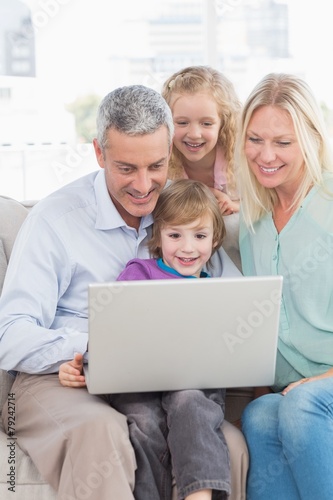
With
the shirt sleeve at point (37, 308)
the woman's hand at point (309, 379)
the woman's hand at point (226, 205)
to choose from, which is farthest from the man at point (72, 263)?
the woman's hand at point (309, 379)

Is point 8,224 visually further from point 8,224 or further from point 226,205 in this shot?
point 226,205

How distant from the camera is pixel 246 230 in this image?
224 centimetres

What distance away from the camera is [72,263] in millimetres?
2064

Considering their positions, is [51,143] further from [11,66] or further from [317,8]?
[317,8]

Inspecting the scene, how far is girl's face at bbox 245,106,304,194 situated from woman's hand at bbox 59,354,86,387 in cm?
68

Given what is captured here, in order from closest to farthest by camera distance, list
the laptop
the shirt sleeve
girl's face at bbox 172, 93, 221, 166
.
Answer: the laptop
the shirt sleeve
girl's face at bbox 172, 93, 221, 166

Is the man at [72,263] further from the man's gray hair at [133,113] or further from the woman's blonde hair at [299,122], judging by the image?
the woman's blonde hair at [299,122]

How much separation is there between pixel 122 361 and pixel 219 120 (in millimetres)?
1208

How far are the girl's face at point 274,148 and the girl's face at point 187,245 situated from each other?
197mm

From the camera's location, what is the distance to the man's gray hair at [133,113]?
203cm

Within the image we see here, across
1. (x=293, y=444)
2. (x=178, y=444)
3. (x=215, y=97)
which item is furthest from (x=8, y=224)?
(x=293, y=444)

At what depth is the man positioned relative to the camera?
1799 mm

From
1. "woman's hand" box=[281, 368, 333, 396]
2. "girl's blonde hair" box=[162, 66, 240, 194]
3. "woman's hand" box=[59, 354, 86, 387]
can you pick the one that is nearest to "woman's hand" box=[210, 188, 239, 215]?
"girl's blonde hair" box=[162, 66, 240, 194]

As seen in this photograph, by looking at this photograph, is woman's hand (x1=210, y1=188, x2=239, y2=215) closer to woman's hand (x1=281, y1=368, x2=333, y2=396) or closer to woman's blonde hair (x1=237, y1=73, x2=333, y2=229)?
woman's blonde hair (x1=237, y1=73, x2=333, y2=229)
